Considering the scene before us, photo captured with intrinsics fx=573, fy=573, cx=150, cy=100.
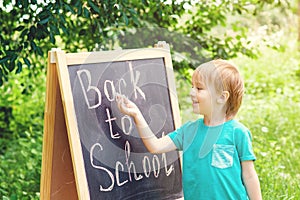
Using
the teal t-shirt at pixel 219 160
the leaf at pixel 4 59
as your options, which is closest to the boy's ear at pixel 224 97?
the teal t-shirt at pixel 219 160

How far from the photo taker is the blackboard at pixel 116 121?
2.54m

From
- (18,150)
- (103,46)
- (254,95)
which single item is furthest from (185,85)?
(254,95)

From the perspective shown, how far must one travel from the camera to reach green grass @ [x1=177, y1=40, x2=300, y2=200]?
149 inches

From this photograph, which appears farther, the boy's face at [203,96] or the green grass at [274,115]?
the green grass at [274,115]

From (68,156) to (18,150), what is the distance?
229cm

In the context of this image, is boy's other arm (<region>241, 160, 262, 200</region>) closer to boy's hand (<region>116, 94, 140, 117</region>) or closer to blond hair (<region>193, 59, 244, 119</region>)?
blond hair (<region>193, 59, 244, 119</region>)

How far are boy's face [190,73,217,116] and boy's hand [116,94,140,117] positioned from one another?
285 millimetres

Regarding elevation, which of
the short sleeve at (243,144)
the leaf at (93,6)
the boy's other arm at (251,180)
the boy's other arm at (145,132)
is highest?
the leaf at (93,6)

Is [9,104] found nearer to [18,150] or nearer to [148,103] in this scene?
[18,150]

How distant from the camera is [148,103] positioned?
9.57ft

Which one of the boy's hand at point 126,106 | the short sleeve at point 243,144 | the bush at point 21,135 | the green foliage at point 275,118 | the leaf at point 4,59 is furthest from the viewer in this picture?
the bush at point 21,135

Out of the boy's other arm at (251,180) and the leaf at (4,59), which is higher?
the leaf at (4,59)

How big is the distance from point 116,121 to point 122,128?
5 centimetres

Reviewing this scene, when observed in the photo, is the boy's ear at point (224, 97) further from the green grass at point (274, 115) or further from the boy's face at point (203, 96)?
the green grass at point (274, 115)
